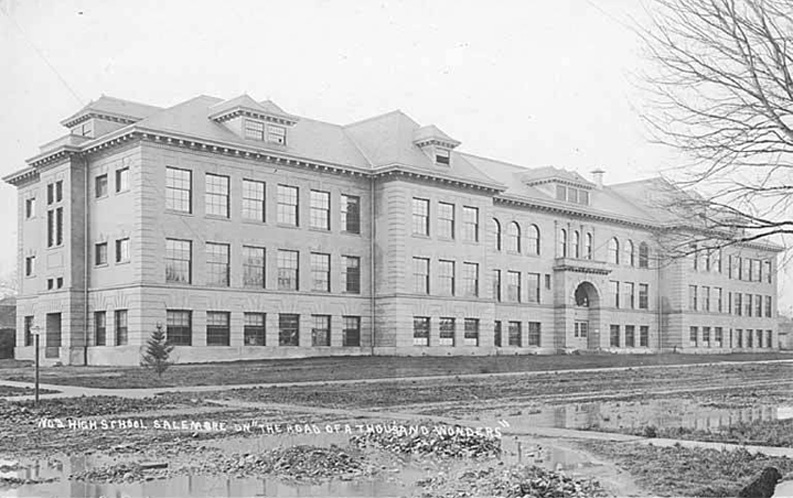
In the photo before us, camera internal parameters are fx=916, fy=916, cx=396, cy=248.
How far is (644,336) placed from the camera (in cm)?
6856

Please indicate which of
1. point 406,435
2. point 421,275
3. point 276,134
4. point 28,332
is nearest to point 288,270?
point 276,134

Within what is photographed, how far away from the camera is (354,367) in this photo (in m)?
35.9

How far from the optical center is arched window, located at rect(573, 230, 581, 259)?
62469mm

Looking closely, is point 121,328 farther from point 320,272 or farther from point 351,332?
point 351,332

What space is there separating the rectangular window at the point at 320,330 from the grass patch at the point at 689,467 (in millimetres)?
33773

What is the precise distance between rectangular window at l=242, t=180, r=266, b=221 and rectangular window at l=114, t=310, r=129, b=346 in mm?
7169

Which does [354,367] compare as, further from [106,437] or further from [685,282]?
[685,282]

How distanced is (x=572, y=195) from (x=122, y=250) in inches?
1297

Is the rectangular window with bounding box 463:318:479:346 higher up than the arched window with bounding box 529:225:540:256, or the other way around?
the arched window with bounding box 529:225:540:256

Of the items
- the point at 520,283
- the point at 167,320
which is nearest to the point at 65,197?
the point at 167,320

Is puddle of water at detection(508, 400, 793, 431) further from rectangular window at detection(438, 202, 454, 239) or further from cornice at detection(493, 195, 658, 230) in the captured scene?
cornice at detection(493, 195, 658, 230)

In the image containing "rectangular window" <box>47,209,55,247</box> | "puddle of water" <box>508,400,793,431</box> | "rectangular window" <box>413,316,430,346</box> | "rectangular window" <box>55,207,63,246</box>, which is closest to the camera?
"puddle of water" <box>508,400,793,431</box>

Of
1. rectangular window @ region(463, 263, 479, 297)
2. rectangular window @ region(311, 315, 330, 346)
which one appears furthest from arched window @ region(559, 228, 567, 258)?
rectangular window @ region(311, 315, 330, 346)

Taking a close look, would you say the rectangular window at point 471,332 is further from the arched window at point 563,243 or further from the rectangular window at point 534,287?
the arched window at point 563,243
